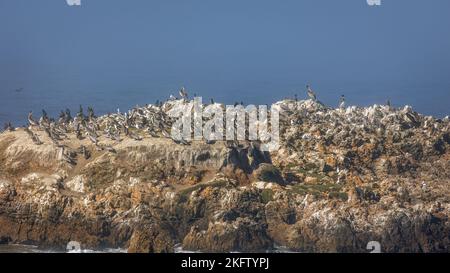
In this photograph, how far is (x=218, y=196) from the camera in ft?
364

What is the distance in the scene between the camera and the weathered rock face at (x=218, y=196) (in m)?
107

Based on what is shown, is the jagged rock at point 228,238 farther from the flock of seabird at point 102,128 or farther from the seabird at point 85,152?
the seabird at point 85,152

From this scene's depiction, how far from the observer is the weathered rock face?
351 feet

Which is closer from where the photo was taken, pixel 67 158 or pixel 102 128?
pixel 67 158

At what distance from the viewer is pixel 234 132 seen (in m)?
126

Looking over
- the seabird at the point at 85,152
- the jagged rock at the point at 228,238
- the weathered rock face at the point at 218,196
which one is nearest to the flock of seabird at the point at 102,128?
the seabird at the point at 85,152

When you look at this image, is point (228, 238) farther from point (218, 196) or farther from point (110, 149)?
point (110, 149)

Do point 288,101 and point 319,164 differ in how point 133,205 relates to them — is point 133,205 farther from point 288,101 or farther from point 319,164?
Result: point 288,101

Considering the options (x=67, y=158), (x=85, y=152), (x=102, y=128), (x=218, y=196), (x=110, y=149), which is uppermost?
(x=102, y=128)

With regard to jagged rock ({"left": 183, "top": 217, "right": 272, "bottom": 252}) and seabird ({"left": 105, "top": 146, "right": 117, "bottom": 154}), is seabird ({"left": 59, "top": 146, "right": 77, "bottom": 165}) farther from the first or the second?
jagged rock ({"left": 183, "top": 217, "right": 272, "bottom": 252})

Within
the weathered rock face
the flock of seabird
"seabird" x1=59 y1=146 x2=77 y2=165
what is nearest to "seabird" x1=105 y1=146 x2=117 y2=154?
the flock of seabird

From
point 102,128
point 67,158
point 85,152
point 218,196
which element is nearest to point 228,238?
point 218,196

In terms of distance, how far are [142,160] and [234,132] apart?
16745mm

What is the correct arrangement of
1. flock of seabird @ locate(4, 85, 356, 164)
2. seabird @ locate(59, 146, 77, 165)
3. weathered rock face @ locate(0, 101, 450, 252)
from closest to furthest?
1. weathered rock face @ locate(0, 101, 450, 252)
2. seabird @ locate(59, 146, 77, 165)
3. flock of seabird @ locate(4, 85, 356, 164)
